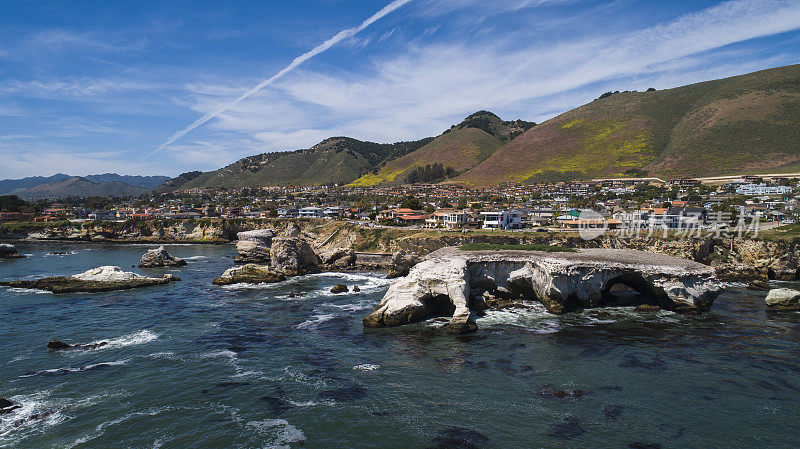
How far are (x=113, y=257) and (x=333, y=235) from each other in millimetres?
44347

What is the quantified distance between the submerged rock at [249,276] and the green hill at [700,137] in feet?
491

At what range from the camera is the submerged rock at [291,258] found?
59.2 meters

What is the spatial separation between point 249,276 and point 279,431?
38.8 meters

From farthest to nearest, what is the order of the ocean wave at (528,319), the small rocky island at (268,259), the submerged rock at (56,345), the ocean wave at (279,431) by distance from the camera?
the small rocky island at (268,259) < the ocean wave at (528,319) < the submerged rock at (56,345) < the ocean wave at (279,431)

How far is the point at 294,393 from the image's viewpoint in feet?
68.2

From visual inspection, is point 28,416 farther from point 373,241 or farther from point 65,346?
point 373,241

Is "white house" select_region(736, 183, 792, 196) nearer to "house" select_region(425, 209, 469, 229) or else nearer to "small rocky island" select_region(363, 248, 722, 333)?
"house" select_region(425, 209, 469, 229)

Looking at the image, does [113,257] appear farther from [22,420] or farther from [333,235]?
[22,420]

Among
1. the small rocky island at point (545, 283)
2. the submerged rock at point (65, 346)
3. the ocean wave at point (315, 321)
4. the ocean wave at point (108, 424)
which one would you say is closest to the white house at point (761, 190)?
the small rocky island at point (545, 283)

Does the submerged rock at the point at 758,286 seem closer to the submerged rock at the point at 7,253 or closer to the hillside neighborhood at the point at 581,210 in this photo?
the hillside neighborhood at the point at 581,210

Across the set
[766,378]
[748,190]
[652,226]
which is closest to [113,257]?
[766,378]

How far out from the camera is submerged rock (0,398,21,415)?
18.9 meters

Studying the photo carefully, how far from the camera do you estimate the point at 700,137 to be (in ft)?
503

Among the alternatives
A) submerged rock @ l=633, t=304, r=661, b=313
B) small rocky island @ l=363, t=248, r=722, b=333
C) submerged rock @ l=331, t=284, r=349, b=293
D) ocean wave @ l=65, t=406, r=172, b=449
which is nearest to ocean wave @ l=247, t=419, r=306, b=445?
ocean wave @ l=65, t=406, r=172, b=449
